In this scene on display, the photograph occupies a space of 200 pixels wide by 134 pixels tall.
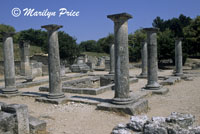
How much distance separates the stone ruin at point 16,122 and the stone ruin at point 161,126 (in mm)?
2096

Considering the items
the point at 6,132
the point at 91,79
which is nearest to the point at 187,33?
the point at 91,79

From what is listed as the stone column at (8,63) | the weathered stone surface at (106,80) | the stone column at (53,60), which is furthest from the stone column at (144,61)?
the stone column at (8,63)

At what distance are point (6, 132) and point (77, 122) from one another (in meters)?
2.17

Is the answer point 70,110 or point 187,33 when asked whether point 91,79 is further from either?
point 187,33

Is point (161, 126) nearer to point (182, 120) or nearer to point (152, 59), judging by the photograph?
point (182, 120)

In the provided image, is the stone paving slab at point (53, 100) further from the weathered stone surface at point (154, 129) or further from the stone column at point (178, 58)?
the stone column at point (178, 58)

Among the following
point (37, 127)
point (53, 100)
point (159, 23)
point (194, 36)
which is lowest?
point (37, 127)

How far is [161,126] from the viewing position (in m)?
4.25

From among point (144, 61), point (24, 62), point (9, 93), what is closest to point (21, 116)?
point (9, 93)

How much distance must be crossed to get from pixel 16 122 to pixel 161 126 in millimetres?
3282

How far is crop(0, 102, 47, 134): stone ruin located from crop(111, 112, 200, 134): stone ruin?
210cm

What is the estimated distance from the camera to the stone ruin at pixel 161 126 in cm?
411

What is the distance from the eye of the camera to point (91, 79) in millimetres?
16000

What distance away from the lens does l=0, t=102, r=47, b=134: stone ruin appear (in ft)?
14.5
